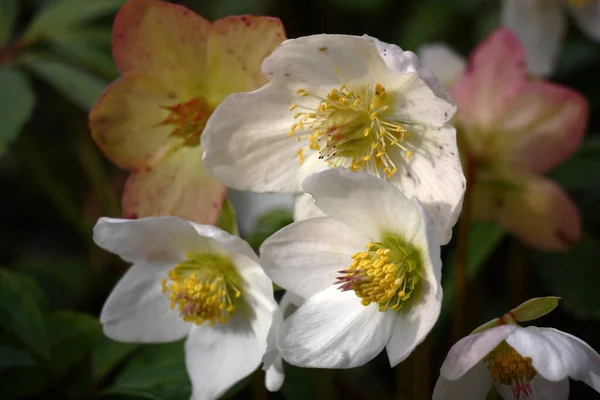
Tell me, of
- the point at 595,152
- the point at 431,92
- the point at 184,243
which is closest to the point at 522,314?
the point at 431,92

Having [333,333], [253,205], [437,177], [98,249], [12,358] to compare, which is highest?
[437,177]

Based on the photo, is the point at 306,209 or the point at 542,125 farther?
the point at 542,125

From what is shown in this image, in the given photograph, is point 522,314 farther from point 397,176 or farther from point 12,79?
point 12,79

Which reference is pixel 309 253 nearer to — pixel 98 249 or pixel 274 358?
pixel 274 358

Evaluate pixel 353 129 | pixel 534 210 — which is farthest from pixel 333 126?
pixel 534 210

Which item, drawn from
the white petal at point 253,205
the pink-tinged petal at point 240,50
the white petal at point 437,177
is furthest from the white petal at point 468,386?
the white petal at point 253,205

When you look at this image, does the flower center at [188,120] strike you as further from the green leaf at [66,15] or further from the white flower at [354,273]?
Result: the green leaf at [66,15]

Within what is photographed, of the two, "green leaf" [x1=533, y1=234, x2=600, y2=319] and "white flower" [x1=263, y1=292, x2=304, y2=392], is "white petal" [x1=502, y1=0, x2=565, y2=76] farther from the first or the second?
"white flower" [x1=263, y1=292, x2=304, y2=392]
